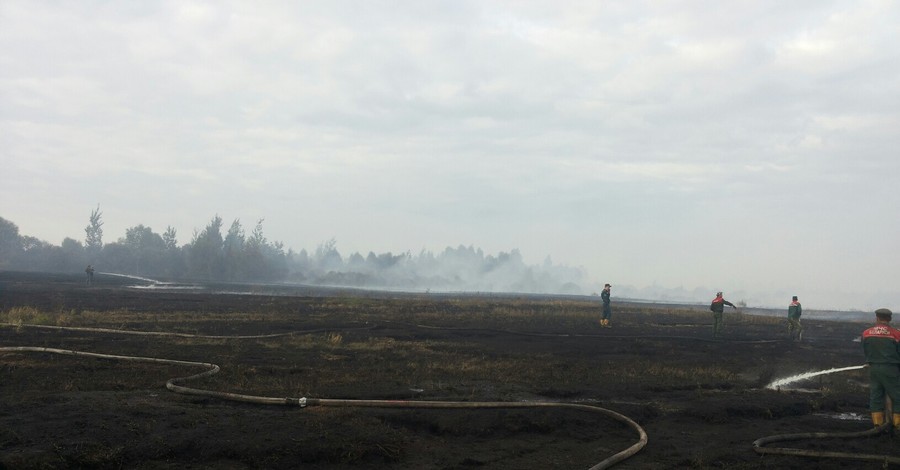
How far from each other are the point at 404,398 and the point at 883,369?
7795 millimetres

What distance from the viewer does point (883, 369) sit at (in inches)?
404

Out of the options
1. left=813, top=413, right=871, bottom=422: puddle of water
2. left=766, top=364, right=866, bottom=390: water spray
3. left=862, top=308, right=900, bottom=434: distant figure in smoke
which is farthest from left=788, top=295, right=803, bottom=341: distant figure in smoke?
left=862, top=308, right=900, bottom=434: distant figure in smoke

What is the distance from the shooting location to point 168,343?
19.4 meters

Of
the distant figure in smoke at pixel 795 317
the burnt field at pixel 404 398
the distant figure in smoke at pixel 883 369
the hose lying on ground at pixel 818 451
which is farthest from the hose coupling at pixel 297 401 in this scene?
the distant figure in smoke at pixel 795 317

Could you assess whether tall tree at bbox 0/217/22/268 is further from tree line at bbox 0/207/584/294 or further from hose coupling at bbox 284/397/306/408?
hose coupling at bbox 284/397/306/408

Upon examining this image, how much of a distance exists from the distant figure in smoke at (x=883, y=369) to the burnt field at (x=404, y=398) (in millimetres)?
443

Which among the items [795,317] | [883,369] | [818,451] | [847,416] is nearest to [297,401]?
[818,451]

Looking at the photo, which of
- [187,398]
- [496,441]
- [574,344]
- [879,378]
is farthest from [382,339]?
[879,378]

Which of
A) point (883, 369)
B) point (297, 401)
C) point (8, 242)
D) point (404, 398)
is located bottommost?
point (404, 398)

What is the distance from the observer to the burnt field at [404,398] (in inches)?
328

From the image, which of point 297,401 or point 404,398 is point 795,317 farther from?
point 297,401

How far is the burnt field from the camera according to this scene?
8.34 meters

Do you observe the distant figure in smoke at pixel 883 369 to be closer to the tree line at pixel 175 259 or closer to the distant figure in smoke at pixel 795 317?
the distant figure in smoke at pixel 795 317

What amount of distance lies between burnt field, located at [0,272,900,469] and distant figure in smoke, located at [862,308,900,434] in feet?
1.45
